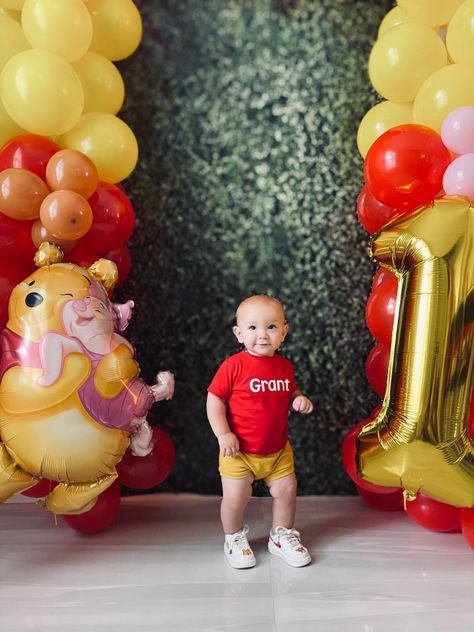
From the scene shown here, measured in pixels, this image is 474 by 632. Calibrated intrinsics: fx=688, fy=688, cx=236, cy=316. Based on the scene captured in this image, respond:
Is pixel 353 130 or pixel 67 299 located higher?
pixel 353 130

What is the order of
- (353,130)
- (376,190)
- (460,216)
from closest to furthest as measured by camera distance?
(460,216)
(376,190)
(353,130)

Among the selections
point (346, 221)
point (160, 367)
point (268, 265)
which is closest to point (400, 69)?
point (346, 221)

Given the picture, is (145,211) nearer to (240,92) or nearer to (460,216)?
(240,92)

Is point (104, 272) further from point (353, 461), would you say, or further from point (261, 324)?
point (353, 461)

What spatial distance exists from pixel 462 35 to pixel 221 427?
1.08 meters

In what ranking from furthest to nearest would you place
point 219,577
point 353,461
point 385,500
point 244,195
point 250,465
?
point 244,195
point 385,500
point 353,461
point 250,465
point 219,577

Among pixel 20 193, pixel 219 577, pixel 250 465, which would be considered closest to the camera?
pixel 20 193

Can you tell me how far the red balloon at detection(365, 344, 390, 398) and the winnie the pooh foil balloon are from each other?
0.61 metres

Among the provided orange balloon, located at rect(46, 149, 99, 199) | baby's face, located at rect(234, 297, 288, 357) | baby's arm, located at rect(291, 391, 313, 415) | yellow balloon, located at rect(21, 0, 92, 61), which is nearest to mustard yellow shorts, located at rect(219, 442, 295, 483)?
baby's arm, located at rect(291, 391, 313, 415)

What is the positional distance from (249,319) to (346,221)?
1.89 feet

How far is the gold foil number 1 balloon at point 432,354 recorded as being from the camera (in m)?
1.54

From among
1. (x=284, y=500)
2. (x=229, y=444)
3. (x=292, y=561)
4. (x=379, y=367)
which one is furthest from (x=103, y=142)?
(x=292, y=561)

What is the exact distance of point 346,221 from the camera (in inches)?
82.7

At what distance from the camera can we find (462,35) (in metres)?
1.57
